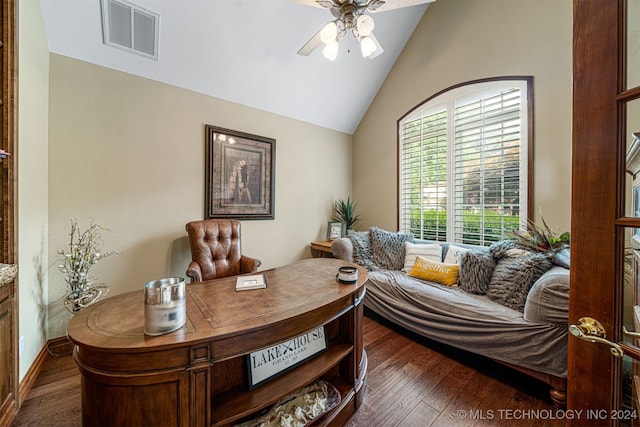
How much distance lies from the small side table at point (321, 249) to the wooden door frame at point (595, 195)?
2.61 m

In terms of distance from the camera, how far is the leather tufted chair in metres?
2.36

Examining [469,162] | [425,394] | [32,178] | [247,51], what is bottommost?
[425,394]

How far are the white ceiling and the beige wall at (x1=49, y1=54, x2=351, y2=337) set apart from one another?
15 centimetres

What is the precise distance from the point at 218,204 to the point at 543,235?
3161 mm

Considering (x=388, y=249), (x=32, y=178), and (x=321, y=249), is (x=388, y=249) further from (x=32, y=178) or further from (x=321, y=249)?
(x=32, y=178)

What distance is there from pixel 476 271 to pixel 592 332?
5.33ft

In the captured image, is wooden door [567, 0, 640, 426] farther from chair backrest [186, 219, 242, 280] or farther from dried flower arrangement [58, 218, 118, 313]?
dried flower arrangement [58, 218, 118, 313]

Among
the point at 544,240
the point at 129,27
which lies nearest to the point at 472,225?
the point at 544,240

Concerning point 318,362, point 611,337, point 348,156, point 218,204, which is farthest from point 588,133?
point 348,156

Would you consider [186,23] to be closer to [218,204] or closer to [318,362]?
[218,204]

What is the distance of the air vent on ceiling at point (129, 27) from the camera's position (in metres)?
1.92

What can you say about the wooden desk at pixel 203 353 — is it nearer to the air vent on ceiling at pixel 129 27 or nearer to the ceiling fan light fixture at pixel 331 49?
the ceiling fan light fixture at pixel 331 49

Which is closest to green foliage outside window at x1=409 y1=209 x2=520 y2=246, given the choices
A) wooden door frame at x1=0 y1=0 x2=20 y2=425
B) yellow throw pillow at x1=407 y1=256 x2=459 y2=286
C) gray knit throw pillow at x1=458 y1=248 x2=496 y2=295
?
gray knit throw pillow at x1=458 y1=248 x2=496 y2=295

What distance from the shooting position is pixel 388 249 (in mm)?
2945
